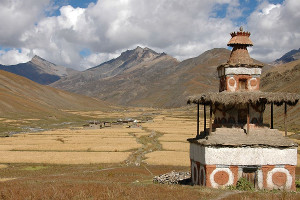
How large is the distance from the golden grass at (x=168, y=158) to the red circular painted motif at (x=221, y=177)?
1534 cm

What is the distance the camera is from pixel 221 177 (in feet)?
76.2

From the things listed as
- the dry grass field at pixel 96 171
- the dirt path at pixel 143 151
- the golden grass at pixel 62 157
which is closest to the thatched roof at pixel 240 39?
the dry grass field at pixel 96 171

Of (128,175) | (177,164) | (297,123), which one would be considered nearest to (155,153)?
(177,164)

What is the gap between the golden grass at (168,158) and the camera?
39.0 metres

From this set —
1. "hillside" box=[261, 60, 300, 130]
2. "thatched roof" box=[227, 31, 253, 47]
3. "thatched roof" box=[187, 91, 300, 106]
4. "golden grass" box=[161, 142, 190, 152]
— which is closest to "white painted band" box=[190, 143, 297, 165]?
"thatched roof" box=[187, 91, 300, 106]

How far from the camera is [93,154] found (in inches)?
1811

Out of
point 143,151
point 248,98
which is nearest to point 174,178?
point 248,98

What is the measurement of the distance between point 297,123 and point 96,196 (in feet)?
263

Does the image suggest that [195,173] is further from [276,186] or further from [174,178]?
[276,186]

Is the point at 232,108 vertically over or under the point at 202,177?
over

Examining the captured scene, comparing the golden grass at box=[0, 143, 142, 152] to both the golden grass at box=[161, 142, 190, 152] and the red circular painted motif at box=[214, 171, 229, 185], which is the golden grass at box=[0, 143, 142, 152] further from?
the red circular painted motif at box=[214, 171, 229, 185]

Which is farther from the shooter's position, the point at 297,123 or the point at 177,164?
the point at 297,123

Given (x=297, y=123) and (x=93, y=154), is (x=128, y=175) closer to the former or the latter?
(x=93, y=154)

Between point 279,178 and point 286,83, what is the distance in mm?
124687
